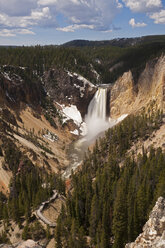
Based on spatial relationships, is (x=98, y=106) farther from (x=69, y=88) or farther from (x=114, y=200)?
(x=114, y=200)

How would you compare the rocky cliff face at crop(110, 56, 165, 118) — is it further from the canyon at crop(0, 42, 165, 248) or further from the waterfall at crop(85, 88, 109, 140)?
the waterfall at crop(85, 88, 109, 140)

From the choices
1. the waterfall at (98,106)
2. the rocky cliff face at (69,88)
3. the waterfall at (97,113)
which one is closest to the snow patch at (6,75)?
the rocky cliff face at (69,88)

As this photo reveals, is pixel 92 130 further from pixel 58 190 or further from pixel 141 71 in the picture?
pixel 58 190

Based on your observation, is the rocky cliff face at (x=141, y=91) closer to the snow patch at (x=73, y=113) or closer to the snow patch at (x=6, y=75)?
the snow patch at (x=73, y=113)

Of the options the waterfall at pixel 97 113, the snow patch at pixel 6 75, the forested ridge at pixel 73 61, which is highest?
the forested ridge at pixel 73 61

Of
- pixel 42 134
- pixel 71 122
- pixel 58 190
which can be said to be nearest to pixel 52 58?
pixel 71 122
